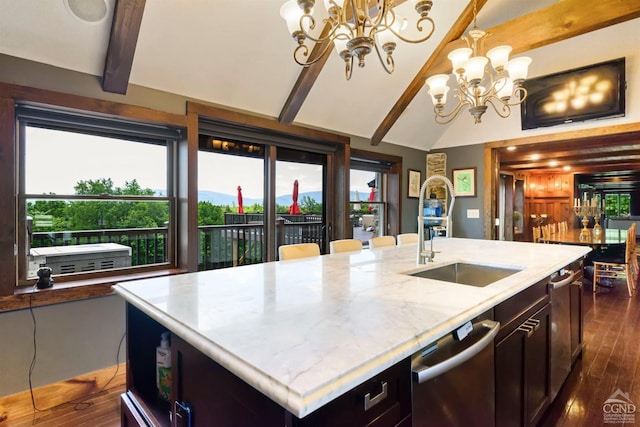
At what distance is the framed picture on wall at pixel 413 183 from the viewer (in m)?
5.53

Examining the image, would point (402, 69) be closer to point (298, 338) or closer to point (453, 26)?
point (453, 26)

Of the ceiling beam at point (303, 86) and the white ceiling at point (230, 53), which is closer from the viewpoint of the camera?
the white ceiling at point (230, 53)

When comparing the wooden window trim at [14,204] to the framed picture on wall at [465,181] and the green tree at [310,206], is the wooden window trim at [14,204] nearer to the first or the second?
the green tree at [310,206]

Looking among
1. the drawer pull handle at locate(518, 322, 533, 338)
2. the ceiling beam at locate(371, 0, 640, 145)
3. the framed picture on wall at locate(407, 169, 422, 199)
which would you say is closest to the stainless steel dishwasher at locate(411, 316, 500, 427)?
the drawer pull handle at locate(518, 322, 533, 338)

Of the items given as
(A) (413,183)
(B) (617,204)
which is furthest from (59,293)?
(B) (617,204)

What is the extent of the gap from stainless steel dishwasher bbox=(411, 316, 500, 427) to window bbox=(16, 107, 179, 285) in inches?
106

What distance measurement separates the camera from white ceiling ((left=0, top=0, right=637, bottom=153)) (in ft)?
7.13

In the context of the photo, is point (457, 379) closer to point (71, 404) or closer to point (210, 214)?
point (71, 404)

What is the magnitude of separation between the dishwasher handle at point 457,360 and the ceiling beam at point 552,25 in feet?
10.4

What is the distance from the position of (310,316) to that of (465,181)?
200 inches

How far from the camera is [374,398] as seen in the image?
0.83m

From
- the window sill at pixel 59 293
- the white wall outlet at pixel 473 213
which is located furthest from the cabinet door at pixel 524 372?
the white wall outlet at pixel 473 213

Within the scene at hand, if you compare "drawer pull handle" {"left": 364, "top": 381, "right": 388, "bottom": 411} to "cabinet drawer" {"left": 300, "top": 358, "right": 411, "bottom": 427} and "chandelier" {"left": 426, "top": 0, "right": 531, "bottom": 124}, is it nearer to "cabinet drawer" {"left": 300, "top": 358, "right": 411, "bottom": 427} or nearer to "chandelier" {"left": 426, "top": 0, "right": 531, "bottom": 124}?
"cabinet drawer" {"left": 300, "top": 358, "right": 411, "bottom": 427}

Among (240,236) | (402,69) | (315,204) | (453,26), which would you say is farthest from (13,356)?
(453,26)
